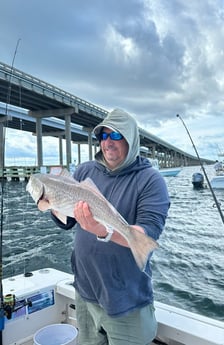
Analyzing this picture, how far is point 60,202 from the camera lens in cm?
214

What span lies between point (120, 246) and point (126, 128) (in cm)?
84

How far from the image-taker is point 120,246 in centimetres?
216

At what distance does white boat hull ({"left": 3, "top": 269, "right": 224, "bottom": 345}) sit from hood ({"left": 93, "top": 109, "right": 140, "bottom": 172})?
5.03ft

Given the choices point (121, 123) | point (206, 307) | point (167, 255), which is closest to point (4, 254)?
point (167, 255)

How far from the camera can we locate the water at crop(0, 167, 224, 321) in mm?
6645

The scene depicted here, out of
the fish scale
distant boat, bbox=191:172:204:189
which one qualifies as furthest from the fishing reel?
distant boat, bbox=191:172:204:189

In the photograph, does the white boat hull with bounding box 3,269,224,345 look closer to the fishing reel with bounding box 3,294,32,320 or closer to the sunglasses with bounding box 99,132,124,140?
the fishing reel with bounding box 3,294,32,320

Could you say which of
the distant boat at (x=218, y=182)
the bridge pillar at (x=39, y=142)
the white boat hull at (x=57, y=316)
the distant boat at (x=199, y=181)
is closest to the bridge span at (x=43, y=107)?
the bridge pillar at (x=39, y=142)

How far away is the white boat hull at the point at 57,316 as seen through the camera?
8.72 ft

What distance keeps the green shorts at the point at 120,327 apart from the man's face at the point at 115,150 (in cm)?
107

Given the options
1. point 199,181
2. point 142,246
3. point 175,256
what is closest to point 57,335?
point 142,246

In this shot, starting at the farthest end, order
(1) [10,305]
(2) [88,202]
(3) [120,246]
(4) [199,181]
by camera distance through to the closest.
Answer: (4) [199,181] < (1) [10,305] < (3) [120,246] < (2) [88,202]

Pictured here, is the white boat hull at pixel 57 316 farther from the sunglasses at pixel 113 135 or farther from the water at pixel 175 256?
the water at pixel 175 256

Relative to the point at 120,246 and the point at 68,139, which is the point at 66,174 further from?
the point at 68,139
